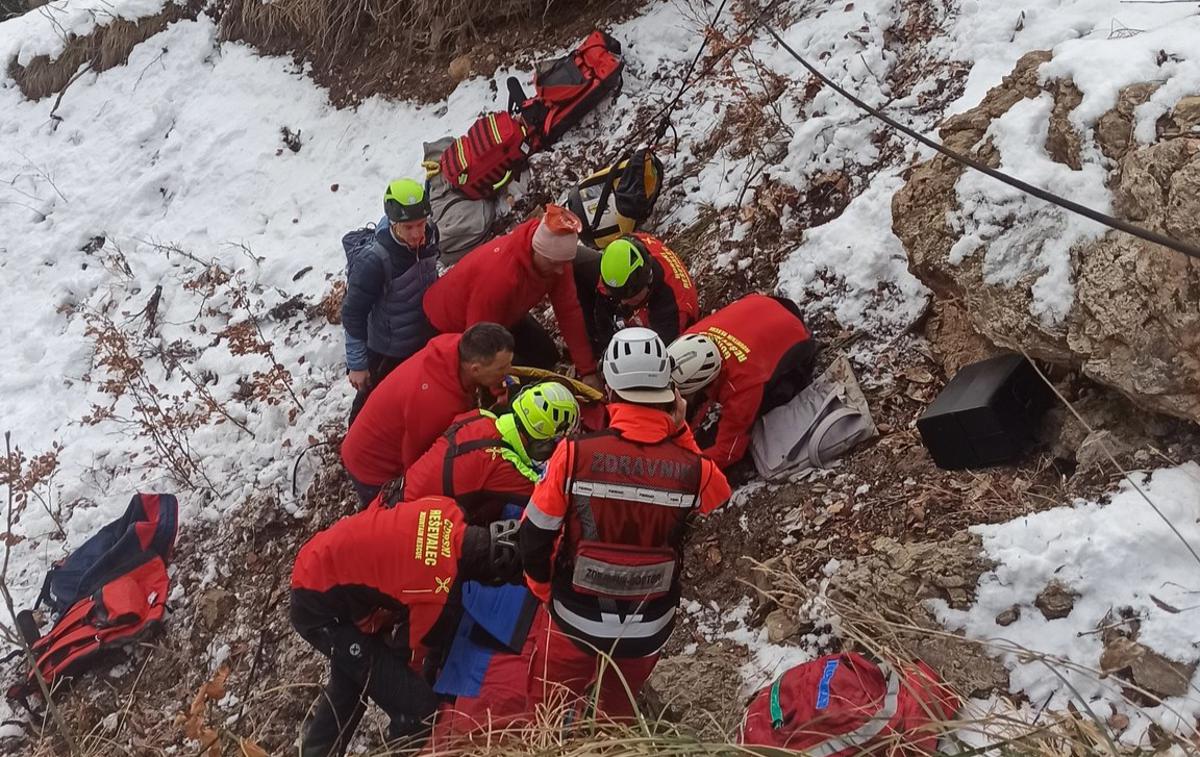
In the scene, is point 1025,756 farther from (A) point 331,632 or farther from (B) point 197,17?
(B) point 197,17

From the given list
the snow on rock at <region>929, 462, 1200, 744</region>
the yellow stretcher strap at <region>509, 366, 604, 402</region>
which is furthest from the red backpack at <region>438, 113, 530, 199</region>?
the snow on rock at <region>929, 462, 1200, 744</region>

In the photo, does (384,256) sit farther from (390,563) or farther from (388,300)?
(390,563)

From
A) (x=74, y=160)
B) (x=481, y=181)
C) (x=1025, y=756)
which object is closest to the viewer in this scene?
(x=1025, y=756)

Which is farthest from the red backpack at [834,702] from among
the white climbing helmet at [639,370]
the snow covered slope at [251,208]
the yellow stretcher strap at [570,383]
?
the yellow stretcher strap at [570,383]

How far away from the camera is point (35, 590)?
18.4ft

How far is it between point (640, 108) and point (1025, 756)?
18.0 feet

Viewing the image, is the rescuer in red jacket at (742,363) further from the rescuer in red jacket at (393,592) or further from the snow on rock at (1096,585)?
the snow on rock at (1096,585)

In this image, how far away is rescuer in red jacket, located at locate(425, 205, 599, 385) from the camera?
14.6 ft

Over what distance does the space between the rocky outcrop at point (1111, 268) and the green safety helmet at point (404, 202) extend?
2.58 metres

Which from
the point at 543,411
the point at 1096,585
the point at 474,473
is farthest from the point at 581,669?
the point at 1096,585

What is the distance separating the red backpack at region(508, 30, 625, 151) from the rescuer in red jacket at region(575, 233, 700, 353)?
1.86m

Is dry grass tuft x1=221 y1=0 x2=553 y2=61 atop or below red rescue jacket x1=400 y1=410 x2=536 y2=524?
atop

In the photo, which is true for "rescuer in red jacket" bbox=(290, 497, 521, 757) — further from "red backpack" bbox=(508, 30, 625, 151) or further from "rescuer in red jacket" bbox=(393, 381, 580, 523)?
"red backpack" bbox=(508, 30, 625, 151)

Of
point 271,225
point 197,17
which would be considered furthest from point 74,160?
point 271,225
